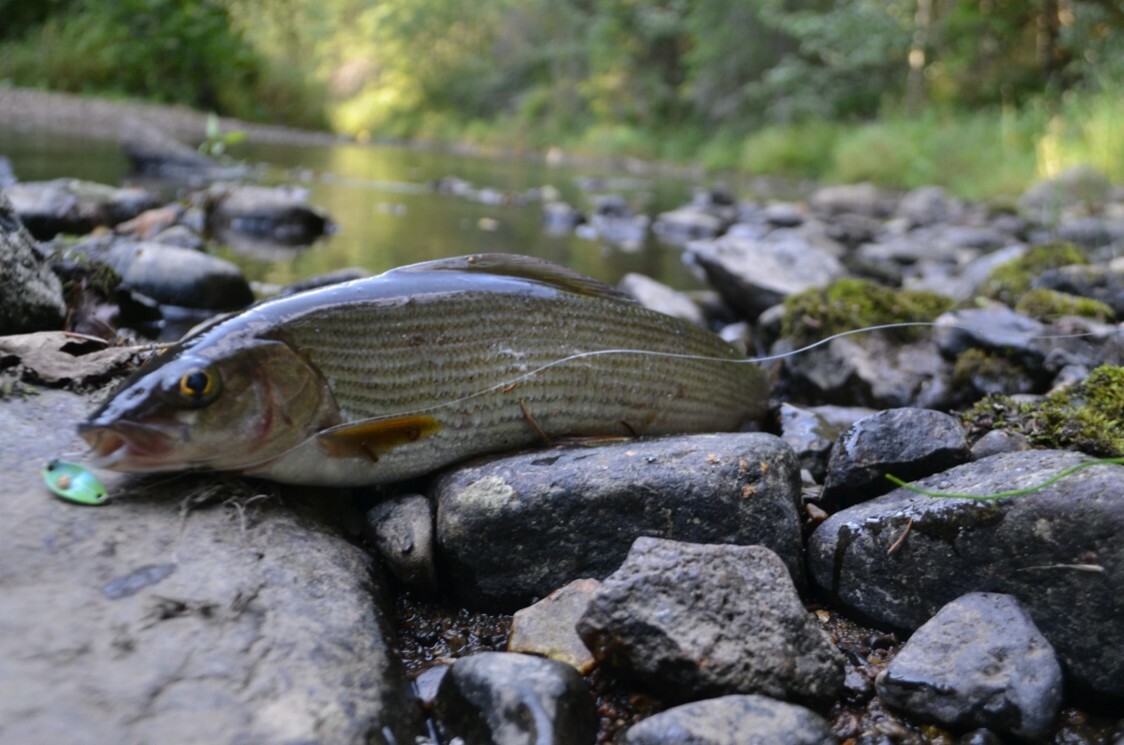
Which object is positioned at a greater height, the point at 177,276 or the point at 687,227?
the point at 177,276

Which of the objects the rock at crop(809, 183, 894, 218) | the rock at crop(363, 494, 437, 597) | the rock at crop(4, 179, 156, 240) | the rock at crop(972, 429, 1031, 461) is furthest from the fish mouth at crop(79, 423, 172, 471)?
the rock at crop(809, 183, 894, 218)

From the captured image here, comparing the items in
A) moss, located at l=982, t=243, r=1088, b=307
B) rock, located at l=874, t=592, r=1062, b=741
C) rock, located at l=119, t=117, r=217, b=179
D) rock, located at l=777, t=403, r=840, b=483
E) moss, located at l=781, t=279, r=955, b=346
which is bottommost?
rock, located at l=119, t=117, r=217, b=179

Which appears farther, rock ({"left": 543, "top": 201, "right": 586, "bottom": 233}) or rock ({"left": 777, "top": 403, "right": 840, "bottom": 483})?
rock ({"left": 543, "top": 201, "right": 586, "bottom": 233})

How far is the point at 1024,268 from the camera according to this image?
6172 mm

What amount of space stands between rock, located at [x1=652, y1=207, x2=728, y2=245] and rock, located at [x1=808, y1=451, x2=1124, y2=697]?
897 cm

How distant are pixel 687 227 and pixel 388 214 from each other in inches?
156

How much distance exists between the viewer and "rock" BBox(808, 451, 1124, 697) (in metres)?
2.03

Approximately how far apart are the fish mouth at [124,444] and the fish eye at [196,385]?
102 millimetres

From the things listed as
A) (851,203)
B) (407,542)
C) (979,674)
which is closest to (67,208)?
(407,542)

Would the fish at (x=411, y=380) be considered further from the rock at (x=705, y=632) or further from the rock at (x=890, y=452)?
the rock at (x=705, y=632)

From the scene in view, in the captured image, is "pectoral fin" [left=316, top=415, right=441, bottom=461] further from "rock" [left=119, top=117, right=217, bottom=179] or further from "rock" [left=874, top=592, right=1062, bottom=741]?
"rock" [left=119, top=117, right=217, bottom=179]

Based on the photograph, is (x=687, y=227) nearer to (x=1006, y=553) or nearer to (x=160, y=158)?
(x=160, y=158)

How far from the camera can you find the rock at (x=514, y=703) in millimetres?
1752

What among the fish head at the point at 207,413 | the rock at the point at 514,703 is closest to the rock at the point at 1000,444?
the rock at the point at 514,703
